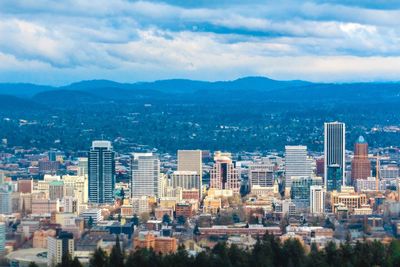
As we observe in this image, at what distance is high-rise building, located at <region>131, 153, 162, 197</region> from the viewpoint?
187 ft

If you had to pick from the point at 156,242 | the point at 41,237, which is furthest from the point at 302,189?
the point at 156,242

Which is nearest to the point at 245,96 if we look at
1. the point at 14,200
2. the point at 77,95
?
the point at 77,95

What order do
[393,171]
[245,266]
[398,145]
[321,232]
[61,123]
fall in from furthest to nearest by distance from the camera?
[61,123] < [398,145] < [393,171] < [321,232] < [245,266]

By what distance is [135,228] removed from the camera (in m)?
44.2

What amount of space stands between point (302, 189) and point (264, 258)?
3147 cm

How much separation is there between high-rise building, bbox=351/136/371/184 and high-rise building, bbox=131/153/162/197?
10.4 m

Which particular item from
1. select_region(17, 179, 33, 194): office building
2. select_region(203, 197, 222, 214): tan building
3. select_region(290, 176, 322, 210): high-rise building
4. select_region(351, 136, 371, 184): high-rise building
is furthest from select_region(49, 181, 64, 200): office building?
select_region(351, 136, 371, 184): high-rise building

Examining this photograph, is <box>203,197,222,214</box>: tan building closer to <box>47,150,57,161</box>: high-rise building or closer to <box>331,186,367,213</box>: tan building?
<box>331,186,367,213</box>: tan building

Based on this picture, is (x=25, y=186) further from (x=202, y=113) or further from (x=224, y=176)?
(x=202, y=113)

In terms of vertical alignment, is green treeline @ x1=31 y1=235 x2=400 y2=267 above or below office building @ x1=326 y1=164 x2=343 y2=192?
below

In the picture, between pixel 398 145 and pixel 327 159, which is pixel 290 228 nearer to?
pixel 327 159

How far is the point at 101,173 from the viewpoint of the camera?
58.8m

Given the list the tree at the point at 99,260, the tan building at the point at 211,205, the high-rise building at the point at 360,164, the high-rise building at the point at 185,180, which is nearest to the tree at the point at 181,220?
the tan building at the point at 211,205

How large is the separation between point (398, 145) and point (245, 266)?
57.1m
